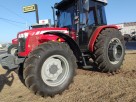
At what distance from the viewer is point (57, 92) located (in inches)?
226

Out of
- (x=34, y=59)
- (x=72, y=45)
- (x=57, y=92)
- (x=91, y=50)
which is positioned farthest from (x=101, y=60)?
(x=34, y=59)

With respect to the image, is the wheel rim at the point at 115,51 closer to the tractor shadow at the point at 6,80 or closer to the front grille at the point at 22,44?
the front grille at the point at 22,44

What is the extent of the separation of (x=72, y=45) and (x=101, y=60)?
44.3 inches

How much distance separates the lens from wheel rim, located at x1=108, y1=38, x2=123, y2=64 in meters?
7.66

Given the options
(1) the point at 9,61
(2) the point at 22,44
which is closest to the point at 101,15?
(2) the point at 22,44

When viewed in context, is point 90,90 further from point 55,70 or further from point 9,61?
point 9,61

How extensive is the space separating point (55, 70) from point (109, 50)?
2366 mm

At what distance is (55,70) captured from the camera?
19.7 feet

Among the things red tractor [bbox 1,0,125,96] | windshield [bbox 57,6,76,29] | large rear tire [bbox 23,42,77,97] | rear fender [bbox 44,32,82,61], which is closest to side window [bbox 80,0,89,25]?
red tractor [bbox 1,0,125,96]

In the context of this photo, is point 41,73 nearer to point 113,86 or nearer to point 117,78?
point 113,86

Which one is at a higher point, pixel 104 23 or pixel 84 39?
pixel 104 23

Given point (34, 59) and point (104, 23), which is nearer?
point (34, 59)

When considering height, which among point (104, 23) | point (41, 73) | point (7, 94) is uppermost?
point (104, 23)

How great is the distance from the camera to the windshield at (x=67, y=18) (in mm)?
7645
